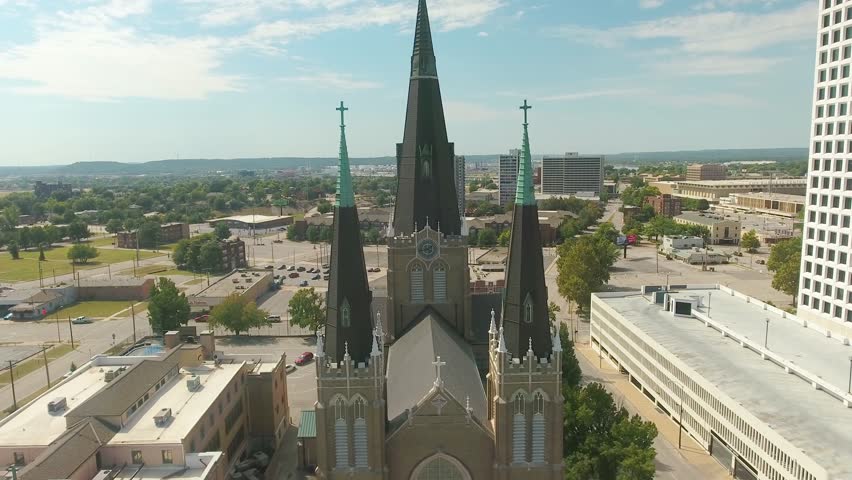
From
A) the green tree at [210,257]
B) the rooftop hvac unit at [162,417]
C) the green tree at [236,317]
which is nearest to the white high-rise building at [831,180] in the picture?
the rooftop hvac unit at [162,417]

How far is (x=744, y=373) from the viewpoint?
50.8 m

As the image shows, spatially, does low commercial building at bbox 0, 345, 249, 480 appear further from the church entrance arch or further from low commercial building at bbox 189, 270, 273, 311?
low commercial building at bbox 189, 270, 273, 311

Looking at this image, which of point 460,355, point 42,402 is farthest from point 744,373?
point 42,402

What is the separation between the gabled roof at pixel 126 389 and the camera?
41625mm

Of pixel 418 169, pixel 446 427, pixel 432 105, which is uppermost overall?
pixel 432 105

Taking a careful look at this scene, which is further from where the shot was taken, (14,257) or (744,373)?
(14,257)

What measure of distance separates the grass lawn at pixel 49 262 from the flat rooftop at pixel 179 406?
3958 inches

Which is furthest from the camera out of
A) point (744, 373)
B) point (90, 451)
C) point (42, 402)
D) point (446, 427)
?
point (744, 373)

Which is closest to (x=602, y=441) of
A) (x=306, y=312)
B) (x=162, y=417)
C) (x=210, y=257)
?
(x=162, y=417)

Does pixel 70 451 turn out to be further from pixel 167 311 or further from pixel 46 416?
pixel 167 311

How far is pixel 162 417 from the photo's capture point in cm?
Answer: 4134

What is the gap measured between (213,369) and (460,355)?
2660cm

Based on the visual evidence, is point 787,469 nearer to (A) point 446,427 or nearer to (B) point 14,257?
(A) point 446,427

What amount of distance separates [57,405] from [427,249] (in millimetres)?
31368
